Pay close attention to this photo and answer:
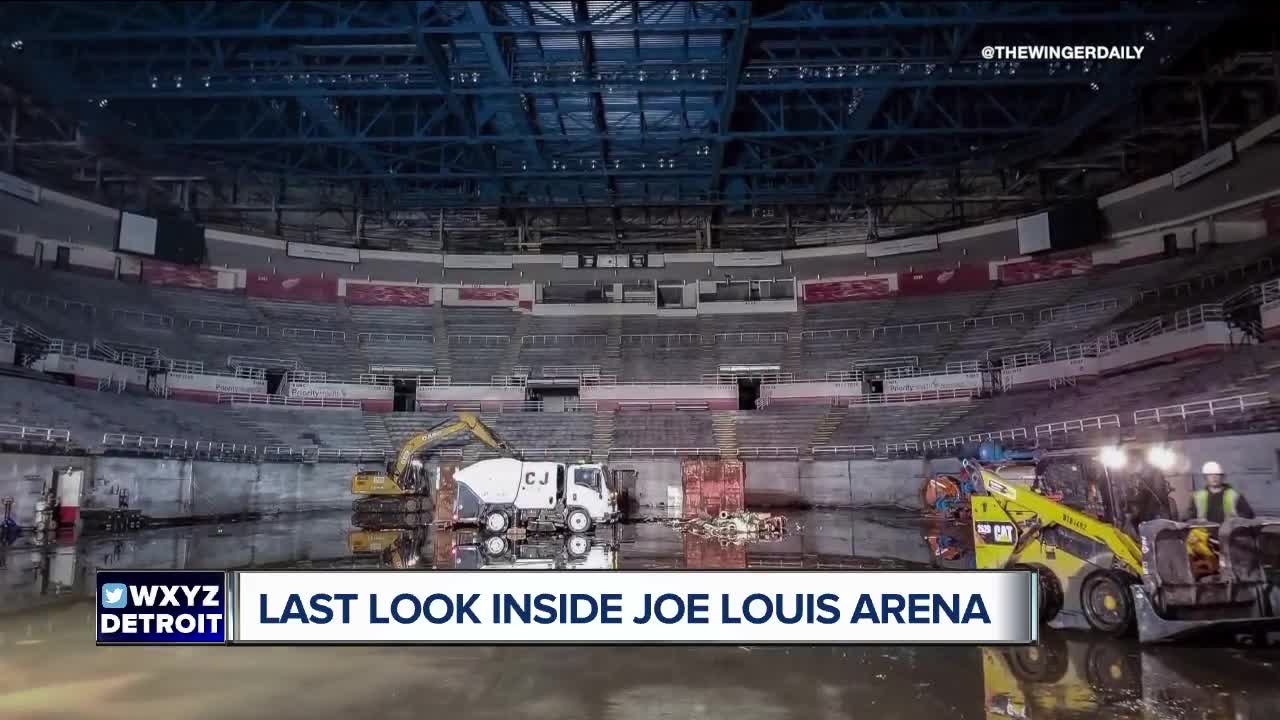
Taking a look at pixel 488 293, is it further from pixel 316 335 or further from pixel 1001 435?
pixel 1001 435

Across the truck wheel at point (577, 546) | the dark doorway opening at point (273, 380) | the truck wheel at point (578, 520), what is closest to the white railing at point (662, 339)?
the dark doorway opening at point (273, 380)

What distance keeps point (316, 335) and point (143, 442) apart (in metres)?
8.59

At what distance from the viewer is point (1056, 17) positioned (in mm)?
15266

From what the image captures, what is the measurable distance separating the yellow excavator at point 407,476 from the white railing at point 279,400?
5.99m

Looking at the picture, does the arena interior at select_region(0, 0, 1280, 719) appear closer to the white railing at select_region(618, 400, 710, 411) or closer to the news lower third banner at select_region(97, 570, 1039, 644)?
the white railing at select_region(618, 400, 710, 411)

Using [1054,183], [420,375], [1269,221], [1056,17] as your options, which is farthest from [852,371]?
[420,375]

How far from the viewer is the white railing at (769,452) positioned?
84.1 ft

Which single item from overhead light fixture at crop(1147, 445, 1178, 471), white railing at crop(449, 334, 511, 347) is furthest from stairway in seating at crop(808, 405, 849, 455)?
overhead light fixture at crop(1147, 445, 1178, 471)

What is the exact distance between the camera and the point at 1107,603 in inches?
271

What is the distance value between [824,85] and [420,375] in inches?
696

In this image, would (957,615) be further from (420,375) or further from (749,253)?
(749,253)

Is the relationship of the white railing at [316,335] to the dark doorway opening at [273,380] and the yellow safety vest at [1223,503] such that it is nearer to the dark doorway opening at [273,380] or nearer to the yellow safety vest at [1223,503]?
the dark doorway opening at [273,380]

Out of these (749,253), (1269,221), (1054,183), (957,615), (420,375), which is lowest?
(957,615)

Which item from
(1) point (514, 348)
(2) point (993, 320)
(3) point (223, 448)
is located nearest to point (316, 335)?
(3) point (223, 448)
